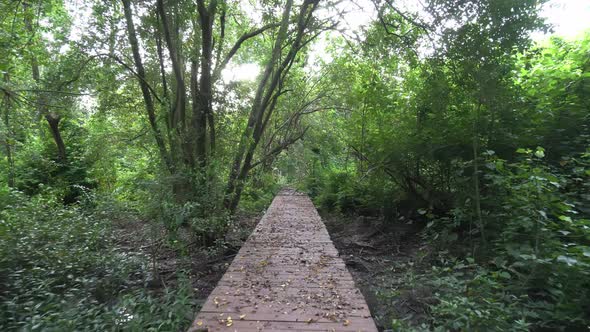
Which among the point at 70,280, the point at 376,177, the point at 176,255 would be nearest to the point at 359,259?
the point at 376,177

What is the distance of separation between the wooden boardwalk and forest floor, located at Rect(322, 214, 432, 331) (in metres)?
0.55

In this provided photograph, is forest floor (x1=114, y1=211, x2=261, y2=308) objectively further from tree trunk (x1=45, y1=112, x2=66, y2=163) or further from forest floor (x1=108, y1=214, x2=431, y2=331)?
tree trunk (x1=45, y1=112, x2=66, y2=163)

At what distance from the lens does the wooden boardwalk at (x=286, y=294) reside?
2.93m

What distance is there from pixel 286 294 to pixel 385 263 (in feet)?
9.26

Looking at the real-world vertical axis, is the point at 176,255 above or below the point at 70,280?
below

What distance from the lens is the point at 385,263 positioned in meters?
5.85

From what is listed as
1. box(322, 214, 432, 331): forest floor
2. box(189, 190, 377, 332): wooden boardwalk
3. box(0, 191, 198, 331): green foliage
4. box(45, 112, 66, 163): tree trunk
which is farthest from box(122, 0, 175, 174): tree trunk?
box(45, 112, 66, 163): tree trunk

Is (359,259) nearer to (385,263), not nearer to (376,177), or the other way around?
(385,263)

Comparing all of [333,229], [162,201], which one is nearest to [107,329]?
[162,201]

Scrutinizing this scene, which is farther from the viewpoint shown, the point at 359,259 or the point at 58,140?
the point at 58,140

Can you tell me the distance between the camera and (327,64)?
46.0 feet

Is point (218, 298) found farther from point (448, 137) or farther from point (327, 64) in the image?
point (327, 64)

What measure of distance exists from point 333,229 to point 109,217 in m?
5.54

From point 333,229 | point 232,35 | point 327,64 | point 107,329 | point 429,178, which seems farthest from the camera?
point 327,64
